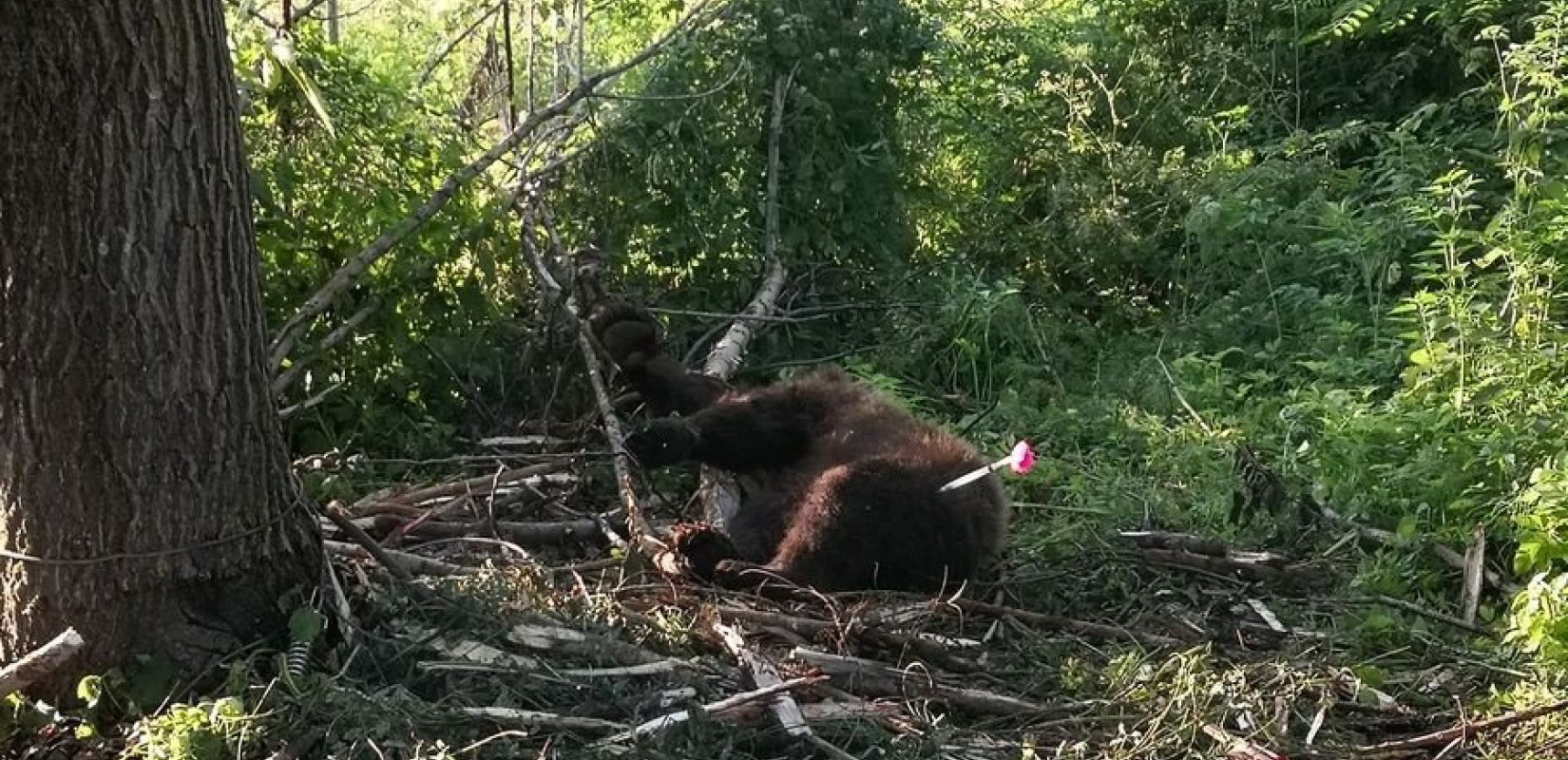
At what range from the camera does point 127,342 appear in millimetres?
3256

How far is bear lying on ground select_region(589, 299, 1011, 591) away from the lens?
4.67 meters

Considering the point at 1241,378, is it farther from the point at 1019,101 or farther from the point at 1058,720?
the point at 1058,720

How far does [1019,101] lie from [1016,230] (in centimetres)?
112

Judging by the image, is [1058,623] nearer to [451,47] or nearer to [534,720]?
[534,720]

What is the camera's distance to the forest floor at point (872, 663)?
11.1 feet

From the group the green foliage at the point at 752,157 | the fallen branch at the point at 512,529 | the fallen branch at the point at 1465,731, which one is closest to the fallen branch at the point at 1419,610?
the fallen branch at the point at 1465,731

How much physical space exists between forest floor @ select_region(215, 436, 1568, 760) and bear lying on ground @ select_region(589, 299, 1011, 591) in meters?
0.11

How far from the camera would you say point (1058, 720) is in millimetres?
3809

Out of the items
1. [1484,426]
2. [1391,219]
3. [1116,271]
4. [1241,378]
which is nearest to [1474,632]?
[1484,426]

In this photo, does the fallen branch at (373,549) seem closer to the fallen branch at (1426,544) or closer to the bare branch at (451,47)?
the fallen branch at (1426,544)

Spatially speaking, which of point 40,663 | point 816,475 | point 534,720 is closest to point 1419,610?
point 816,475

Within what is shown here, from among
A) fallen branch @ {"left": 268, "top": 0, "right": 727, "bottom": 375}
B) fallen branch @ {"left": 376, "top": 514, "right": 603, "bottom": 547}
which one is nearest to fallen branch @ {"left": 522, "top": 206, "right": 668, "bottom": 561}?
fallen branch @ {"left": 376, "top": 514, "right": 603, "bottom": 547}

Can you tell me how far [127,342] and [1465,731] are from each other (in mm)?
3293

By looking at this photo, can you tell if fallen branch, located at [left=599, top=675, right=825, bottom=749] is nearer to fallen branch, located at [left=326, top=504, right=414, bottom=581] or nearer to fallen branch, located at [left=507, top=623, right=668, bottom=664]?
fallen branch, located at [left=507, top=623, right=668, bottom=664]
